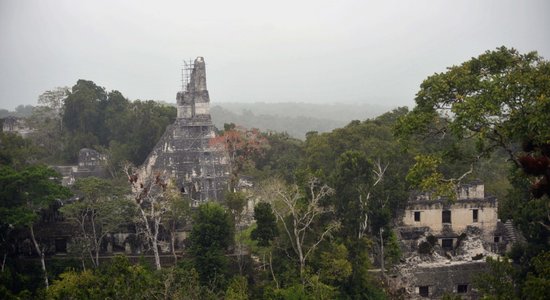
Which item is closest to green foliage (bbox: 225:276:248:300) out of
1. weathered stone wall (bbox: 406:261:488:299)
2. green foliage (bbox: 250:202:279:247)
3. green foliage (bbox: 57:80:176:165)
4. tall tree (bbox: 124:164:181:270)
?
green foliage (bbox: 250:202:279:247)

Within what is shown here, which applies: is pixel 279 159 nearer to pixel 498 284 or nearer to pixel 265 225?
pixel 265 225

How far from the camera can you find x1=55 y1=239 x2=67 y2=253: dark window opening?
24.5 metres

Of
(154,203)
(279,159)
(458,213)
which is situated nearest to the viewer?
(154,203)

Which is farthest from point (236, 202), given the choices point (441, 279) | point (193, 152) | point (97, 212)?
point (441, 279)

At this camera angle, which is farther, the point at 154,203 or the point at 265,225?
the point at 154,203

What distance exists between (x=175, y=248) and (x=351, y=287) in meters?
8.59

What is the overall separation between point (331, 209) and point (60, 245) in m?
12.3

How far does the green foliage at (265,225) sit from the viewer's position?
20.5m

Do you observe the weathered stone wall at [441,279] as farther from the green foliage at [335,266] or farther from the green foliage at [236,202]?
the green foliage at [236,202]

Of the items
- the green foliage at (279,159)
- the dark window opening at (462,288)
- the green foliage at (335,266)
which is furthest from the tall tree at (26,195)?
the dark window opening at (462,288)

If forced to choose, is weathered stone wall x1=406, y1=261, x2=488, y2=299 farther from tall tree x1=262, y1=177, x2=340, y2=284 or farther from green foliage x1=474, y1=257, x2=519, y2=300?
green foliage x1=474, y1=257, x2=519, y2=300

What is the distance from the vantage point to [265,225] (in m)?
20.5

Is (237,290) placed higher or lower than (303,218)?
lower

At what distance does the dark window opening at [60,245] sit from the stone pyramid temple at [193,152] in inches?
247
